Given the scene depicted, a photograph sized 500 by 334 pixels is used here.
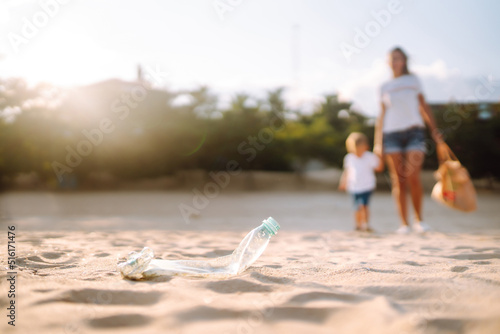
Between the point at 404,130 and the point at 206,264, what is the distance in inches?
115

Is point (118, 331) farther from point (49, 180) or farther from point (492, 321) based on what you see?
point (49, 180)

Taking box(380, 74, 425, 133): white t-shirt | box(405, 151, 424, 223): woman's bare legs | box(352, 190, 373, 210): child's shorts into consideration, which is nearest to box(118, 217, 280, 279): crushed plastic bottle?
box(405, 151, 424, 223): woman's bare legs

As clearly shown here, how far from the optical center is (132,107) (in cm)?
1209

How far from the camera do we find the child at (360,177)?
15.9ft

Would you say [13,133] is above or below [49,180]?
above

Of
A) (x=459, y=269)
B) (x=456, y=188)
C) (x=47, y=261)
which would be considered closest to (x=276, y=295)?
(x=459, y=269)

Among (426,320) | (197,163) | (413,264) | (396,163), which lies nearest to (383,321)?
(426,320)

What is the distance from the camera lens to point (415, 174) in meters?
4.05

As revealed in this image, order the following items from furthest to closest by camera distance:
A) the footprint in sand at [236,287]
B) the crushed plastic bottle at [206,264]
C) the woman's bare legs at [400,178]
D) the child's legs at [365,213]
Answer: the child's legs at [365,213] → the woman's bare legs at [400,178] → the crushed plastic bottle at [206,264] → the footprint in sand at [236,287]

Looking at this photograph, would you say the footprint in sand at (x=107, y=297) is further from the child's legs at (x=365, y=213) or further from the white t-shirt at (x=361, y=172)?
the white t-shirt at (x=361, y=172)

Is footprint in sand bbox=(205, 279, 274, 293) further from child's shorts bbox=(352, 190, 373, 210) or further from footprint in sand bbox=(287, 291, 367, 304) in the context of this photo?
child's shorts bbox=(352, 190, 373, 210)

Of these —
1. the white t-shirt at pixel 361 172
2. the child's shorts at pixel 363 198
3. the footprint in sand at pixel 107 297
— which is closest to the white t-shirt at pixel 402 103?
the white t-shirt at pixel 361 172

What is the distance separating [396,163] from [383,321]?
3.22 metres

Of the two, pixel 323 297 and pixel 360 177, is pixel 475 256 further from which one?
pixel 360 177
